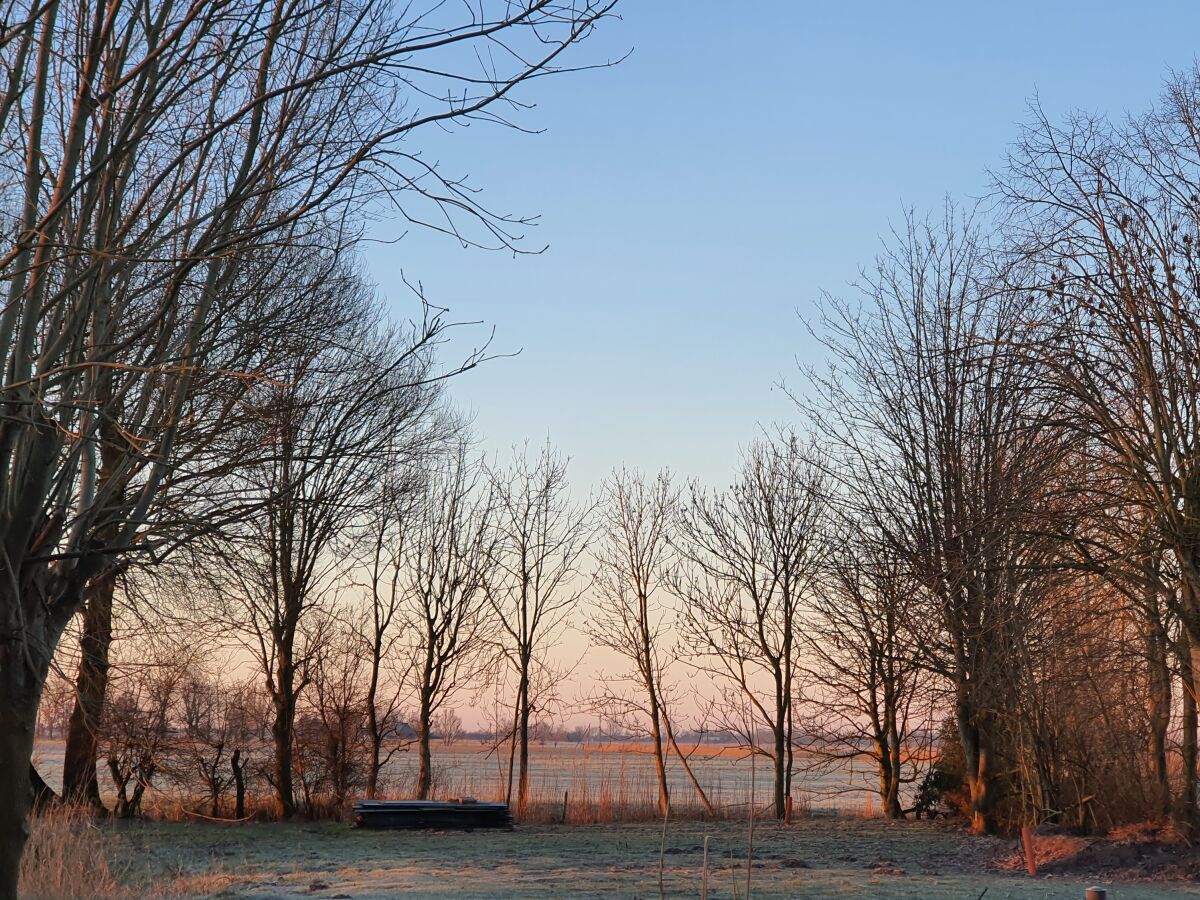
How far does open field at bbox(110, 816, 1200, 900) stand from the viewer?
10.6 meters

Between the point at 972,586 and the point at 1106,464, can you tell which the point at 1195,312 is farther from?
the point at 972,586

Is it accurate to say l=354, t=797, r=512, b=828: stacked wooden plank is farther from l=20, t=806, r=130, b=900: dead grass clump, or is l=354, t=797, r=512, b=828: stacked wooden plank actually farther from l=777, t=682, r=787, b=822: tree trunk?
l=20, t=806, r=130, b=900: dead grass clump

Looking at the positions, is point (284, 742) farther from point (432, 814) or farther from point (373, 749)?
point (432, 814)

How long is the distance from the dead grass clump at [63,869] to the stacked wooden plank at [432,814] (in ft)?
26.7

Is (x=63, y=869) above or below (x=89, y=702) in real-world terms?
below

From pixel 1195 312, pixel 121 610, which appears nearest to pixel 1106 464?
pixel 1195 312

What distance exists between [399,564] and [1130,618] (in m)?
14.3

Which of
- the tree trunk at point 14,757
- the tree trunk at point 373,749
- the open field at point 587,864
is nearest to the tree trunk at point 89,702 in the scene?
the open field at point 587,864

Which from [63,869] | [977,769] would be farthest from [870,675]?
[63,869]

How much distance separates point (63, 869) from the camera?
321 inches

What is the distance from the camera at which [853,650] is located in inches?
774

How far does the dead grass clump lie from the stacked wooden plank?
8146 mm

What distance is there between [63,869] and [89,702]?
9.76 m

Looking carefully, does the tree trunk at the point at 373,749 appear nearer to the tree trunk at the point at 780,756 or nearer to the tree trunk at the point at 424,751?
the tree trunk at the point at 424,751
